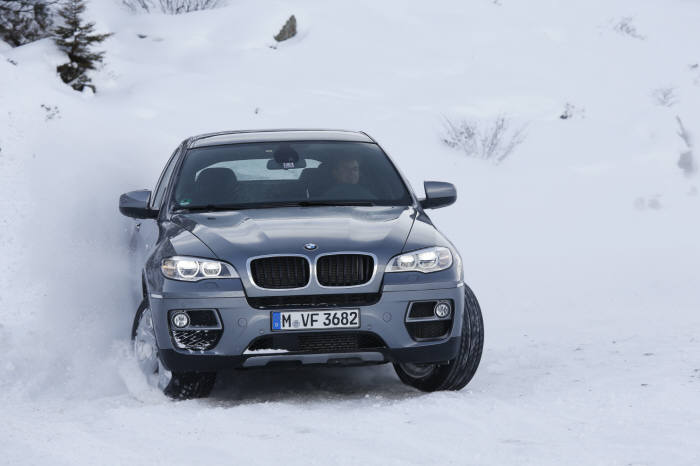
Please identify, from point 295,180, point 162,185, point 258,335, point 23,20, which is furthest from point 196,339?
point 23,20

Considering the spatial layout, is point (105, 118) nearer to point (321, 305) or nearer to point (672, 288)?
point (672, 288)

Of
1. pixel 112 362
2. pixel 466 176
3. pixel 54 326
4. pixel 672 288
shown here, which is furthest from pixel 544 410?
pixel 466 176

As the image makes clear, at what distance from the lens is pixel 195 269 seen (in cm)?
541

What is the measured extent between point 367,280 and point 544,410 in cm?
109

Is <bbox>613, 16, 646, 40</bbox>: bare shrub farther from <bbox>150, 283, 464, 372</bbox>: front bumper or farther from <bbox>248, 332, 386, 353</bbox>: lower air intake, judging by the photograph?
<bbox>248, 332, 386, 353</bbox>: lower air intake

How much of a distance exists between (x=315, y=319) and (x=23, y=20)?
62.5 ft

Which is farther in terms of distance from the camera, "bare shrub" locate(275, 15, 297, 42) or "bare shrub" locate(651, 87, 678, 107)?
"bare shrub" locate(275, 15, 297, 42)

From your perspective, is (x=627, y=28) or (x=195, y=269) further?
(x=627, y=28)

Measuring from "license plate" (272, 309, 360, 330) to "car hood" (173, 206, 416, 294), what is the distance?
0.19 m

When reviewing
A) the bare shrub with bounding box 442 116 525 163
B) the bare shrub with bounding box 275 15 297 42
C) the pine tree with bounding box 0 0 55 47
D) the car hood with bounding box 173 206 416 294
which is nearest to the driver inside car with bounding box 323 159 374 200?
the car hood with bounding box 173 206 416 294

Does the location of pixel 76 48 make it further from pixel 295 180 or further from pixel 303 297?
pixel 303 297

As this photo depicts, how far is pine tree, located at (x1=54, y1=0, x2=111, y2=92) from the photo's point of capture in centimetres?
2005

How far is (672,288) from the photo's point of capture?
10953mm

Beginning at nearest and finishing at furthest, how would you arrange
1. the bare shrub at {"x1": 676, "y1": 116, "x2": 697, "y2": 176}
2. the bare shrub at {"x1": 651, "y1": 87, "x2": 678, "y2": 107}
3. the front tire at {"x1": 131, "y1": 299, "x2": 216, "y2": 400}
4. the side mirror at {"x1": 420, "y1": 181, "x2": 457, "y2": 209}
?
the front tire at {"x1": 131, "y1": 299, "x2": 216, "y2": 400} < the side mirror at {"x1": 420, "y1": 181, "x2": 457, "y2": 209} < the bare shrub at {"x1": 676, "y1": 116, "x2": 697, "y2": 176} < the bare shrub at {"x1": 651, "y1": 87, "x2": 678, "y2": 107}
